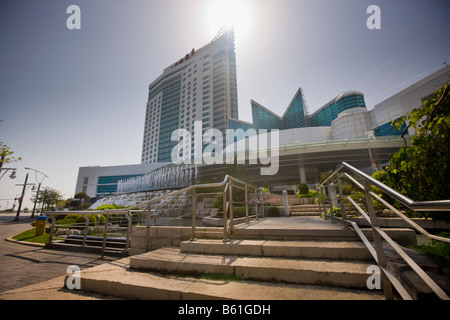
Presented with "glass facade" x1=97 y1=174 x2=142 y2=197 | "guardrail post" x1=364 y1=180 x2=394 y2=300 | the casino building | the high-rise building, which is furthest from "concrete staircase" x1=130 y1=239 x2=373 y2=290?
"glass facade" x1=97 y1=174 x2=142 y2=197

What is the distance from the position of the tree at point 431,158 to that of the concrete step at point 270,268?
1.24m

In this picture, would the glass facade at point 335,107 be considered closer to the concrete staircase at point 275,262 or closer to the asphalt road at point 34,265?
the concrete staircase at point 275,262

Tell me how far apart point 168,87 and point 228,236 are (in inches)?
4232

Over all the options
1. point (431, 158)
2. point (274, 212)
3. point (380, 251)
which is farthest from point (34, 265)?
point (274, 212)

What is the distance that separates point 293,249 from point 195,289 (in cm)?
169

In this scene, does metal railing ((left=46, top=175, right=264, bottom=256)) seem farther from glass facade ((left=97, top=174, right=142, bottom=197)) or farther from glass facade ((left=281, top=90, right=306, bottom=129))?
glass facade ((left=281, top=90, right=306, bottom=129))

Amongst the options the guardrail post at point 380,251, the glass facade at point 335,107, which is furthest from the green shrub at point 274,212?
the glass facade at point 335,107

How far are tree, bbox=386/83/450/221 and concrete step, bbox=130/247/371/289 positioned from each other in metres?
1.24

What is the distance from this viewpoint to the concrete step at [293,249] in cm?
289

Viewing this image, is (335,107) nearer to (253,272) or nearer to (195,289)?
(253,272)

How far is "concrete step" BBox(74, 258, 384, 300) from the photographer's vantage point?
2.14 metres

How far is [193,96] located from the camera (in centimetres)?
8688
